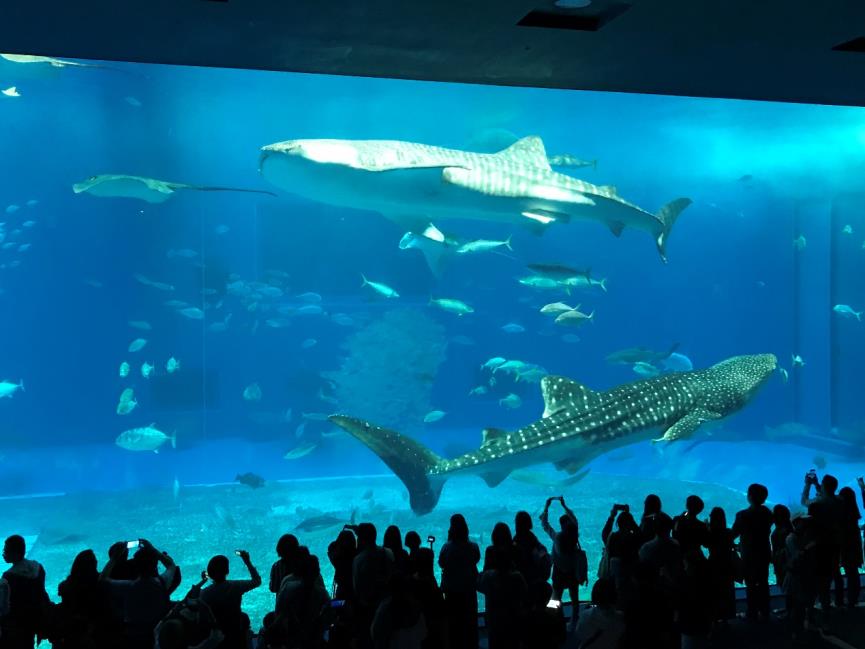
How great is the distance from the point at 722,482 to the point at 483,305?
16207 mm

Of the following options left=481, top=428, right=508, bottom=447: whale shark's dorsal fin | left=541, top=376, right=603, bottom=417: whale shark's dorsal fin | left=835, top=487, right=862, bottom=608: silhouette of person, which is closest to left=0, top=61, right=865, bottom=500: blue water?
left=541, top=376, right=603, bottom=417: whale shark's dorsal fin

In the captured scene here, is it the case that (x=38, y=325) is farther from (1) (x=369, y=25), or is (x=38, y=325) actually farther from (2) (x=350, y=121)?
(1) (x=369, y=25)

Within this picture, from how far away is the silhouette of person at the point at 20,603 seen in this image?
9.35ft

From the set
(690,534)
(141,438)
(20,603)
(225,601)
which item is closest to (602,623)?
(690,534)

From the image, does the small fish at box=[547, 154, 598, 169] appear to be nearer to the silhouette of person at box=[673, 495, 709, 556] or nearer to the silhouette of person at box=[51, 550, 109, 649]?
the silhouette of person at box=[673, 495, 709, 556]

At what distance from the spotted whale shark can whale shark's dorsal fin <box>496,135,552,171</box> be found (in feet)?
7.49

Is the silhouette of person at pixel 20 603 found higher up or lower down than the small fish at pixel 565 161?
lower down

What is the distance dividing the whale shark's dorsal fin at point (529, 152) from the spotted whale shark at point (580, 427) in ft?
7.49

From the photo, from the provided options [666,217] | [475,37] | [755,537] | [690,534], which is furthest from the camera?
[666,217]

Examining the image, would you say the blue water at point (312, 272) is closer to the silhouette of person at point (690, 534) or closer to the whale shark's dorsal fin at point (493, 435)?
the whale shark's dorsal fin at point (493, 435)

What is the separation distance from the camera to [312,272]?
26.6 metres

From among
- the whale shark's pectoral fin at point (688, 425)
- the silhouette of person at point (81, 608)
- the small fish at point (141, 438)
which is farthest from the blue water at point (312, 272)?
the silhouette of person at point (81, 608)

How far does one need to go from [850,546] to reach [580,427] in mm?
2299

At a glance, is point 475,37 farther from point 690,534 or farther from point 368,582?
point 368,582
